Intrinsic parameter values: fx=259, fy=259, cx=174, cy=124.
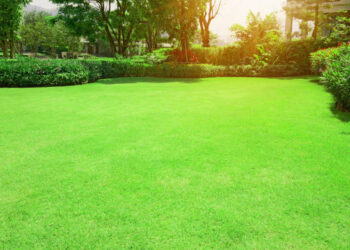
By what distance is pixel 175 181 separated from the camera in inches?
139

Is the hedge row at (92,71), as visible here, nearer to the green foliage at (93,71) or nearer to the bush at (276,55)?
the green foliage at (93,71)

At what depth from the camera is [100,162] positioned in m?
4.13

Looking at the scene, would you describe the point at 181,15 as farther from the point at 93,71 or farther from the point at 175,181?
the point at 175,181

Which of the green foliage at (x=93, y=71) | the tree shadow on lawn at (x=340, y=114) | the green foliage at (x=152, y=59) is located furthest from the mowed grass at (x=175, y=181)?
the green foliage at (x=152, y=59)

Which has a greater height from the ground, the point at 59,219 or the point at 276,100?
the point at 276,100

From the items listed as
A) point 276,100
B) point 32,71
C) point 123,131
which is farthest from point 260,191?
point 32,71

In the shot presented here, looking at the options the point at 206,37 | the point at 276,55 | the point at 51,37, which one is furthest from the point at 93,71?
the point at 51,37

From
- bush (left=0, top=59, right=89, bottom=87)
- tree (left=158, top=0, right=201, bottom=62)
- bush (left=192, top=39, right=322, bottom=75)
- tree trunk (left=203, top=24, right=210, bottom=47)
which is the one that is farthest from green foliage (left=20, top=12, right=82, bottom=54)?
bush (left=0, top=59, right=89, bottom=87)

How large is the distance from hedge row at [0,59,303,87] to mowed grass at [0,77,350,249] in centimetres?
657

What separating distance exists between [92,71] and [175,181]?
503 inches

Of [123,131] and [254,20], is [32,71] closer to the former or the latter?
[123,131]

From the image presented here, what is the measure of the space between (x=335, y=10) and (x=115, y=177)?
109 ft

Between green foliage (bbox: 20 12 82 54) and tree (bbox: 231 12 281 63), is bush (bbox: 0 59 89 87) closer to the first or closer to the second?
tree (bbox: 231 12 281 63)

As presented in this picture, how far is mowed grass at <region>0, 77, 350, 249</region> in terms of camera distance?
99.8 inches
